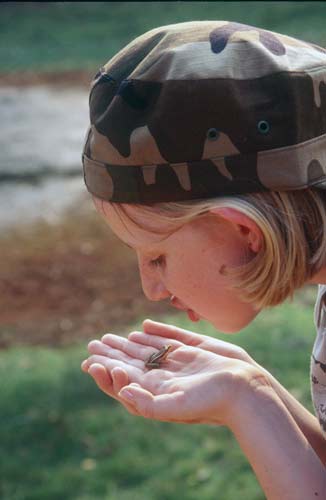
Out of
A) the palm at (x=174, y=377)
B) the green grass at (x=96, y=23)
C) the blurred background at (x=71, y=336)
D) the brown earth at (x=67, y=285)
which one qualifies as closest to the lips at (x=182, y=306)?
the palm at (x=174, y=377)

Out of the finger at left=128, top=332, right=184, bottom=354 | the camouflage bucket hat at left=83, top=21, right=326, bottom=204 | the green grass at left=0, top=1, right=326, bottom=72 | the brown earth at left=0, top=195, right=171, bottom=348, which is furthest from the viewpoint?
the green grass at left=0, top=1, right=326, bottom=72

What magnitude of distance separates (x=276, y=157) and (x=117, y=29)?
11427 mm

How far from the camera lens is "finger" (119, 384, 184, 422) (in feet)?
6.54

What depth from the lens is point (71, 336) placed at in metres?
5.17

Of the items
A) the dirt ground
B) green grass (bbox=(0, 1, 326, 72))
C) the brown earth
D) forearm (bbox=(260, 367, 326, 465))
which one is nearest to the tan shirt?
forearm (bbox=(260, 367, 326, 465))

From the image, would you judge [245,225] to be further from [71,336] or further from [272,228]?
[71,336]

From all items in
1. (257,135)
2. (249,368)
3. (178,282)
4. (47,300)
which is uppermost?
(257,135)

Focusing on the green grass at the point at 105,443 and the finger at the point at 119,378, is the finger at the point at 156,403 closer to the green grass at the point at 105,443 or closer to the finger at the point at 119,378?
the finger at the point at 119,378

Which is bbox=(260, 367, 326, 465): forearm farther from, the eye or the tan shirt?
the eye

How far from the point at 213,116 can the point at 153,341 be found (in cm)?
64

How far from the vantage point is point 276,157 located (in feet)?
6.24

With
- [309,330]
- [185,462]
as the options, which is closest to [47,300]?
[309,330]

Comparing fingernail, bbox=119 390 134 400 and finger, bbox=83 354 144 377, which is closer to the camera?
fingernail, bbox=119 390 134 400

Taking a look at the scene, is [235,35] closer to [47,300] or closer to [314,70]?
[314,70]
